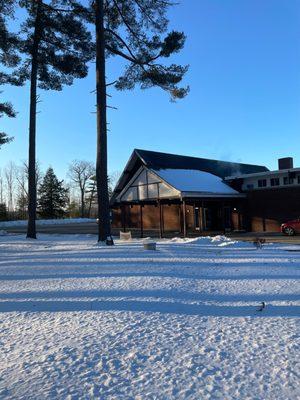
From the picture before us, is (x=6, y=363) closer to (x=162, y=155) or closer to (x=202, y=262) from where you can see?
(x=202, y=262)

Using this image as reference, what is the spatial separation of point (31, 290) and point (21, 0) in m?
18.1

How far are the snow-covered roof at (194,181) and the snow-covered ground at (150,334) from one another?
52.9 ft

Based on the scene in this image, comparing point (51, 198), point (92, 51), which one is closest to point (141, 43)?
point (92, 51)

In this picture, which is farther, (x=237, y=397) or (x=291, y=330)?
(x=291, y=330)

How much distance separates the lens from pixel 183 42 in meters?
18.9

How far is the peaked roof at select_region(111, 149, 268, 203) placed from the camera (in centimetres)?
3042

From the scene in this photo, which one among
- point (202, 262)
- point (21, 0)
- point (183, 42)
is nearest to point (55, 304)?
point (202, 262)

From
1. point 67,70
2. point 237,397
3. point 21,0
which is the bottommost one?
point 237,397

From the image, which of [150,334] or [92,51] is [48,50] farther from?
[150,334]

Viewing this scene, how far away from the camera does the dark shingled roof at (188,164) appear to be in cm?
3034

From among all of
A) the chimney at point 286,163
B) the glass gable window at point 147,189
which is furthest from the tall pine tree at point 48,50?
the chimney at point 286,163

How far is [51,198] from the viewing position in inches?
2635

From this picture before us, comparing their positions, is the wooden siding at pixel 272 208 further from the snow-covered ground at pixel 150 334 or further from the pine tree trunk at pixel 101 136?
the snow-covered ground at pixel 150 334

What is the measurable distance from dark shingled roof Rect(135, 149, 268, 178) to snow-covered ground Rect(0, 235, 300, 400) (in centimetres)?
2070
